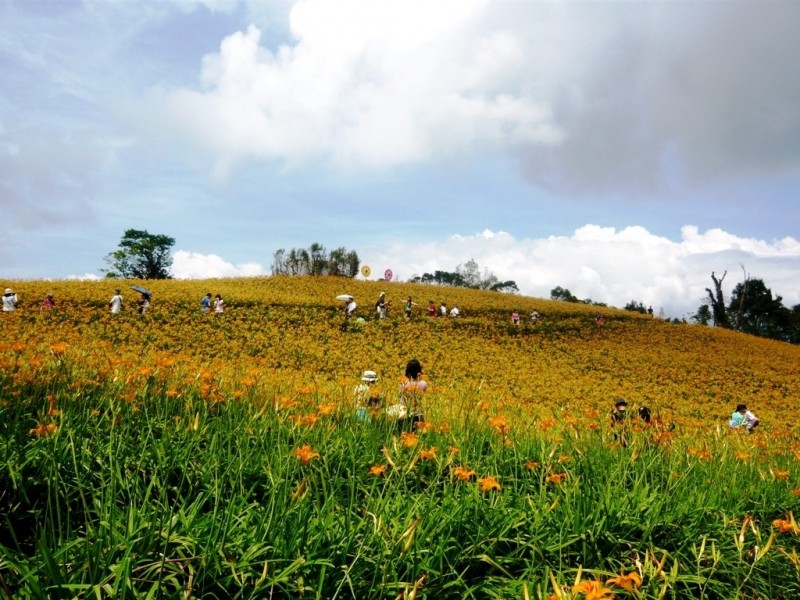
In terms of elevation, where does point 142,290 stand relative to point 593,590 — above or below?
above

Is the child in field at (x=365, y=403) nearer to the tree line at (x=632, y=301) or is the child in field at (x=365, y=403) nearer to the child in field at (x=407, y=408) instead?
the child in field at (x=407, y=408)

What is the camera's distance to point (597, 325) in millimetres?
38156

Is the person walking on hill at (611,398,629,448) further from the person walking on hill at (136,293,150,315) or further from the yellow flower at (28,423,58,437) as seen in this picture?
the person walking on hill at (136,293,150,315)

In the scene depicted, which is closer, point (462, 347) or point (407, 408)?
point (407, 408)

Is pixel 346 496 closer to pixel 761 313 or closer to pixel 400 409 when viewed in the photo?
pixel 400 409

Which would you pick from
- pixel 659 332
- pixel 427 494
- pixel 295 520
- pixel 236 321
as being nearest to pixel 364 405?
pixel 427 494

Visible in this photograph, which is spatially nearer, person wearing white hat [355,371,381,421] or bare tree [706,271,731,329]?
person wearing white hat [355,371,381,421]

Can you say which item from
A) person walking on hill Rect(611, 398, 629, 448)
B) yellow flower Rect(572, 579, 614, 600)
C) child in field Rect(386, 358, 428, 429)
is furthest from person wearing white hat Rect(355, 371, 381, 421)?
yellow flower Rect(572, 579, 614, 600)

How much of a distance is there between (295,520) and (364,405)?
195cm

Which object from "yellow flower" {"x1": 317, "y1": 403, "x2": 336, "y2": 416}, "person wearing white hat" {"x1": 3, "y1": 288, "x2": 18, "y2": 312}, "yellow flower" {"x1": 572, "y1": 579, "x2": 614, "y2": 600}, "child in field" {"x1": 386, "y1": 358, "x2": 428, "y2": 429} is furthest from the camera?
"person wearing white hat" {"x1": 3, "y1": 288, "x2": 18, "y2": 312}

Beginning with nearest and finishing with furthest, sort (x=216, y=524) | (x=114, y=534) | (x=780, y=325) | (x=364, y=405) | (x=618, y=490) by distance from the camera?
(x=114, y=534) → (x=216, y=524) → (x=618, y=490) → (x=364, y=405) → (x=780, y=325)

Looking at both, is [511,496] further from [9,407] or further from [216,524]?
[9,407]

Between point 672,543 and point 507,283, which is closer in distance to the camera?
point 672,543

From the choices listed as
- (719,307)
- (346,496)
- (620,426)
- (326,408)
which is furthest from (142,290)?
(719,307)
